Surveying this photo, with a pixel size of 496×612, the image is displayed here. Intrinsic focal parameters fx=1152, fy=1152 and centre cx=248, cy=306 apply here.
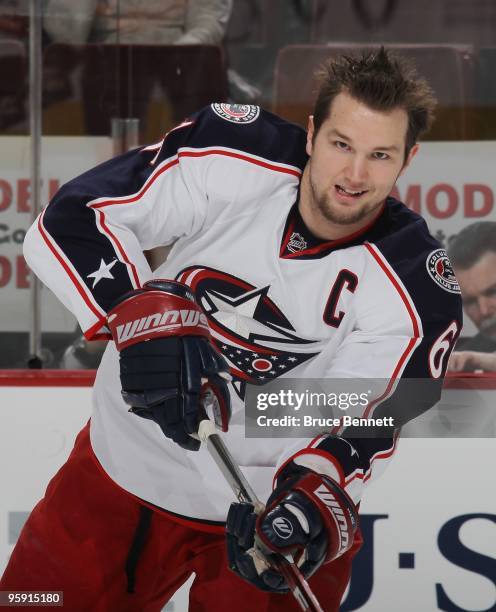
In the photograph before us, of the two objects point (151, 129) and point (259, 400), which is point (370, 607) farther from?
point (151, 129)

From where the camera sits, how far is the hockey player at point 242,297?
4.55 ft

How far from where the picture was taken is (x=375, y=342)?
1411 millimetres

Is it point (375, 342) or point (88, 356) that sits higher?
point (375, 342)

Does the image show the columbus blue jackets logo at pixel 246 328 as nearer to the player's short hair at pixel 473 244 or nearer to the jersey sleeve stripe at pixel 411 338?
the jersey sleeve stripe at pixel 411 338

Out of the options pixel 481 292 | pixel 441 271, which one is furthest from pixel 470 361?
pixel 441 271

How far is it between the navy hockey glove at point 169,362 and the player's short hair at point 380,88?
1.09 feet

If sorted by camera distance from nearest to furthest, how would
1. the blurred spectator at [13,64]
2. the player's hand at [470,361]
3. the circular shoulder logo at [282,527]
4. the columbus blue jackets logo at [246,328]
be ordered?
the circular shoulder logo at [282,527] → the columbus blue jackets logo at [246,328] → the player's hand at [470,361] → the blurred spectator at [13,64]

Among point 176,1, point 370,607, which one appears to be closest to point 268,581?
point 370,607

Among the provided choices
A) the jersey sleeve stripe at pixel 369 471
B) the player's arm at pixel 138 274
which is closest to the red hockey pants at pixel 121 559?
the jersey sleeve stripe at pixel 369 471

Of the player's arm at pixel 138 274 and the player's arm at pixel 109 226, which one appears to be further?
the player's arm at pixel 109 226

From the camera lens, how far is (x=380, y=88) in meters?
1.39

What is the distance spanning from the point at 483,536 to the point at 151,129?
35.0 inches

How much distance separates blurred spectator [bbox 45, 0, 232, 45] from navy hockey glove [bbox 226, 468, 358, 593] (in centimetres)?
103

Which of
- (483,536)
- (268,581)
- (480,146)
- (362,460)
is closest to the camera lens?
(268,581)
